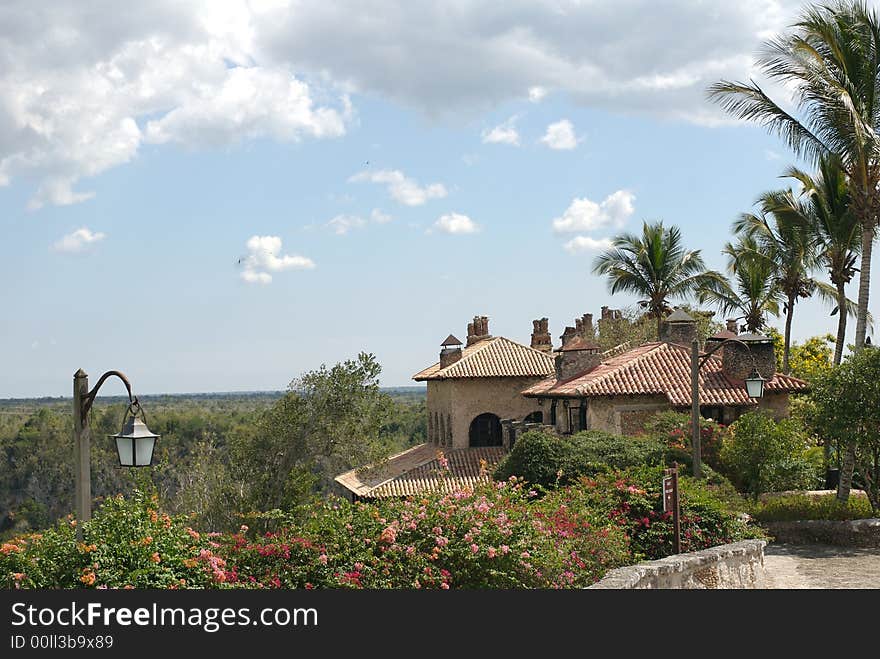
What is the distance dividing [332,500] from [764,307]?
3004 cm

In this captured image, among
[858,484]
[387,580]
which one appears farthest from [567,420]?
[387,580]

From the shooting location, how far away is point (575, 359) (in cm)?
3341

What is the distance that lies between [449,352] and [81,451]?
100 feet

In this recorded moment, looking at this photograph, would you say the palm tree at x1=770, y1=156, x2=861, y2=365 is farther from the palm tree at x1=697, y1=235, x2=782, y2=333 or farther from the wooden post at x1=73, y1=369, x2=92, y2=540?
the wooden post at x1=73, y1=369, x2=92, y2=540

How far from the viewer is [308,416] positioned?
34.2 meters

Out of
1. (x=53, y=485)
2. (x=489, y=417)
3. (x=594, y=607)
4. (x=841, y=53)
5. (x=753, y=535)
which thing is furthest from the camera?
(x=53, y=485)

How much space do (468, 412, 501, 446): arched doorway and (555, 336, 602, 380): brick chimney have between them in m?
5.20

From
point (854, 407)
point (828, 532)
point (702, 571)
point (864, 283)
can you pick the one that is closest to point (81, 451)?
point (702, 571)

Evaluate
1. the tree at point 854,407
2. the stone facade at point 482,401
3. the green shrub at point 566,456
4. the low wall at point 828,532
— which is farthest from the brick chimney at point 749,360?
the stone facade at point 482,401

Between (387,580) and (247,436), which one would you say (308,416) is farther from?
(387,580)

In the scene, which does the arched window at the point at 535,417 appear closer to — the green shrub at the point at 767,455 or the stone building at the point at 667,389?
the stone building at the point at 667,389

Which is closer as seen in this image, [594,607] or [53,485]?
[594,607]

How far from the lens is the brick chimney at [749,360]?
89.4 ft

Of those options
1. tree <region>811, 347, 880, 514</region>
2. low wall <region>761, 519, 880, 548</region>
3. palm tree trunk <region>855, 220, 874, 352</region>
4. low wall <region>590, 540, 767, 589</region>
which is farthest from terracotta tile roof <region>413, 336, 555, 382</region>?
low wall <region>590, 540, 767, 589</region>
